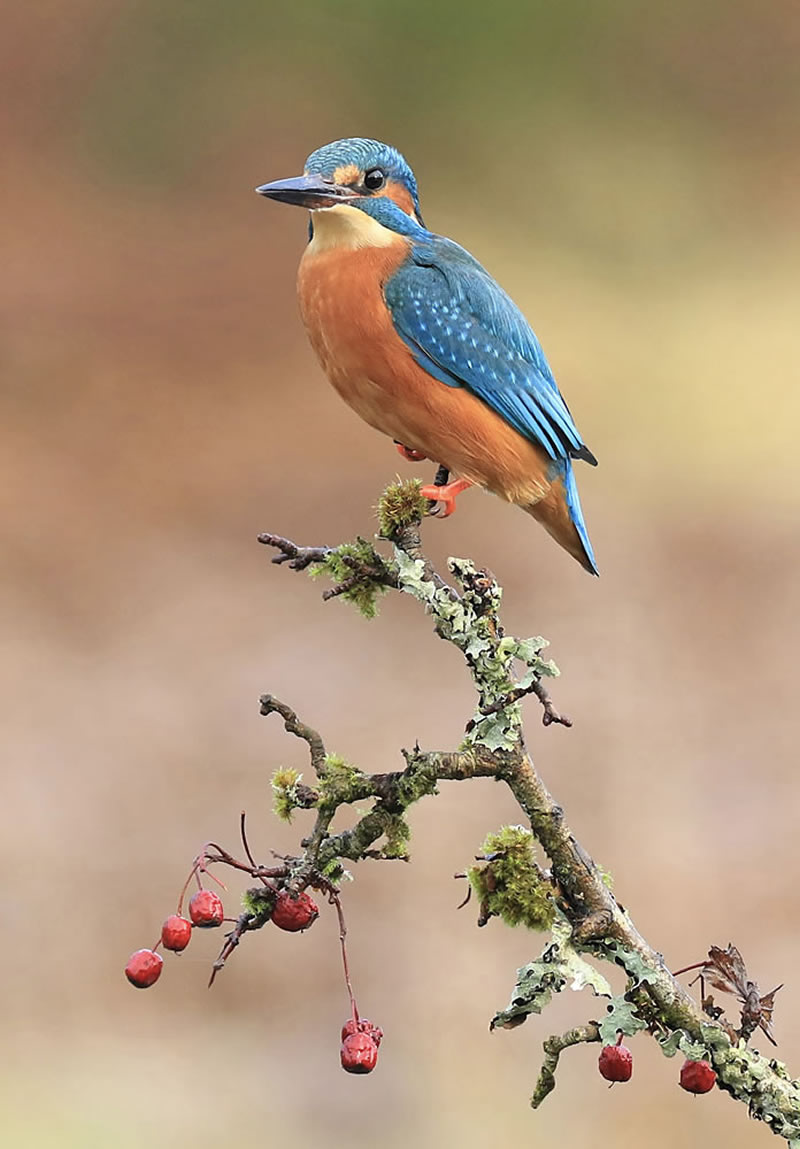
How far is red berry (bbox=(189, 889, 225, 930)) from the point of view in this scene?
893 millimetres

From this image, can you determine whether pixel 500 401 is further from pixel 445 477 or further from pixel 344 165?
pixel 344 165

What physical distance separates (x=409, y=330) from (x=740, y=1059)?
0.66 meters

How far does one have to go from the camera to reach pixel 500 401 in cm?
115

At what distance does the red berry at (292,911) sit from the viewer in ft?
2.93

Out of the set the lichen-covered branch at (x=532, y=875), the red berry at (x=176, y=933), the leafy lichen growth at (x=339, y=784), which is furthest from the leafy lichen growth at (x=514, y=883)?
the red berry at (x=176, y=933)

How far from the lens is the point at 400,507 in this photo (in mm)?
1002

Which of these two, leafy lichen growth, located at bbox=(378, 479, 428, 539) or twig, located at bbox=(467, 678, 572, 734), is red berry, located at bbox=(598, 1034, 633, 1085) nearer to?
twig, located at bbox=(467, 678, 572, 734)

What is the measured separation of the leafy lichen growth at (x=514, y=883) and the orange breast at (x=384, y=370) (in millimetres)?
371

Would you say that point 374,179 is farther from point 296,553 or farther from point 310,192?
point 296,553

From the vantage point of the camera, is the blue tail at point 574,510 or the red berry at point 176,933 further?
the blue tail at point 574,510

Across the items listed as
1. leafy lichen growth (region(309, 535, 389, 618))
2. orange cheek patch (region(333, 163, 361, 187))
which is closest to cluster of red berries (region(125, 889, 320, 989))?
leafy lichen growth (region(309, 535, 389, 618))

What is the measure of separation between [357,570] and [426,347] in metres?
0.25

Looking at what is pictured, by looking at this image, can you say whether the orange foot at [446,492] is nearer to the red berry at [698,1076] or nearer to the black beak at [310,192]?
the black beak at [310,192]

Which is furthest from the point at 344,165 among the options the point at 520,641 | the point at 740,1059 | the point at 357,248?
the point at 740,1059
